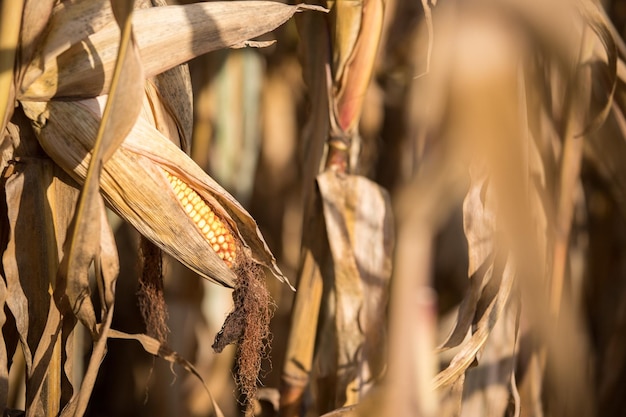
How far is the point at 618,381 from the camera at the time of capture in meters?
1.28

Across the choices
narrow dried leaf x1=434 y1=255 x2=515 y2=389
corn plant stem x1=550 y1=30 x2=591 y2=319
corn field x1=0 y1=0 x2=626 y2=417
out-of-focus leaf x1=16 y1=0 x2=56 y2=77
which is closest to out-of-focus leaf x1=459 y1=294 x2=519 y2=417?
corn field x1=0 y1=0 x2=626 y2=417

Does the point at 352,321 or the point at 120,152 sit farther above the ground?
the point at 120,152

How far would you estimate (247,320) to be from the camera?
0.72 meters

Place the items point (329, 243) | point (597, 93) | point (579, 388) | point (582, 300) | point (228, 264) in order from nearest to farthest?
point (579, 388) < point (228, 264) < point (329, 243) < point (597, 93) < point (582, 300)

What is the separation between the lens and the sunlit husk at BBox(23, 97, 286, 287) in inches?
25.7

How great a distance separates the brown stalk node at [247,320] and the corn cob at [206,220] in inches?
0.8

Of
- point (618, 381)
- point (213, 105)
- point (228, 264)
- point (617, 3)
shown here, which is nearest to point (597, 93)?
point (617, 3)

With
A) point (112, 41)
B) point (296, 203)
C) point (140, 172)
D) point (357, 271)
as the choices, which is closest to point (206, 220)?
point (140, 172)

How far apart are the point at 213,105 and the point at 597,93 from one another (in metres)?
0.64

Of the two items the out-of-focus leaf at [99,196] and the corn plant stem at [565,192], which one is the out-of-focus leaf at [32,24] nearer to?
the out-of-focus leaf at [99,196]

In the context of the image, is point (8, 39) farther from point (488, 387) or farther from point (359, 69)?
point (488, 387)

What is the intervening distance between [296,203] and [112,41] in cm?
72

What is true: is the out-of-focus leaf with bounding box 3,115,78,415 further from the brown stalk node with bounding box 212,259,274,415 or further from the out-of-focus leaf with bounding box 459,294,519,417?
the out-of-focus leaf with bounding box 459,294,519,417

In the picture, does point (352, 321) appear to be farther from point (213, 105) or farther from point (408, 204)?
point (408, 204)
